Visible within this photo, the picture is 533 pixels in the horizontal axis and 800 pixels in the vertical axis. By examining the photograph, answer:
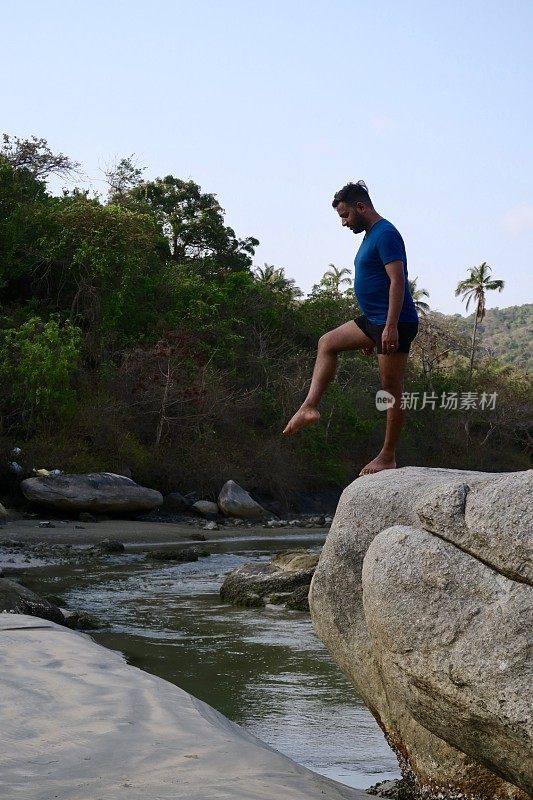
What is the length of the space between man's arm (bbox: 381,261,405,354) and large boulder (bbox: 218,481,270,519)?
20.8m

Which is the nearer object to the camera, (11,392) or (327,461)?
(11,392)

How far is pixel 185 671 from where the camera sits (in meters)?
7.62

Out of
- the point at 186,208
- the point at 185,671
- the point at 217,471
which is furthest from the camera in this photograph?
the point at 186,208

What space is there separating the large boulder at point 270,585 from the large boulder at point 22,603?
3.03m

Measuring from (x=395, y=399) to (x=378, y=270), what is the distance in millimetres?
739

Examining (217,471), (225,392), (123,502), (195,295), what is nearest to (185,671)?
(123,502)

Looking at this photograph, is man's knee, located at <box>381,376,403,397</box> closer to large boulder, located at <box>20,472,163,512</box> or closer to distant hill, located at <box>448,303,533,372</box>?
large boulder, located at <box>20,472,163,512</box>

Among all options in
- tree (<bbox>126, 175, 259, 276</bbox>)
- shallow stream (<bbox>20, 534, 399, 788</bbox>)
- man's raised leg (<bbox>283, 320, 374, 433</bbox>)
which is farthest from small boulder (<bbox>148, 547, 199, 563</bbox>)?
tree (<bbox>126, 175, 259, 276</bbox>)

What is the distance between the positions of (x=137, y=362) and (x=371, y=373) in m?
11.6

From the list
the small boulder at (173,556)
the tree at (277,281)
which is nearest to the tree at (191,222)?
the tree at (277,281)

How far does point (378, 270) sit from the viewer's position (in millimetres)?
5906

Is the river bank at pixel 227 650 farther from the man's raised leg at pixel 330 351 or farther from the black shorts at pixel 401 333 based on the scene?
the black shorts at pixel 401 333

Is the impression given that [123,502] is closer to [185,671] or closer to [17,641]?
[185,671]

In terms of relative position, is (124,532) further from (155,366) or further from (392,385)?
(392,385)
